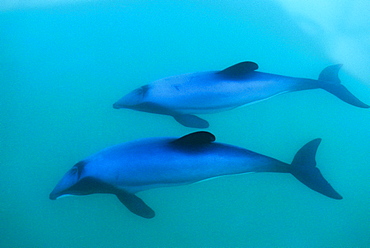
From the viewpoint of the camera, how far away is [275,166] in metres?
1.42

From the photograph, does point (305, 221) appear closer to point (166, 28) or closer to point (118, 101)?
point (118, 101)

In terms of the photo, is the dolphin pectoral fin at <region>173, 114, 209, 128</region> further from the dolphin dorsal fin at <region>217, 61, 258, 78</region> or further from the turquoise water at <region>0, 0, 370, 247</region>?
the dolphin dorsal fin at <region>217, 61, 258, 78</region>

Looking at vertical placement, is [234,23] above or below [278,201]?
above

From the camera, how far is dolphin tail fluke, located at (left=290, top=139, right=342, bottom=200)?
1.39 m

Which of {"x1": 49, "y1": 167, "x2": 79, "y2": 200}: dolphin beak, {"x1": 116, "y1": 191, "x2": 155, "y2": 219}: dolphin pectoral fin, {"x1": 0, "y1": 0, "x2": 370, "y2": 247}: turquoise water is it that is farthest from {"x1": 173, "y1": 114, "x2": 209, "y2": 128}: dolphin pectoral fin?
{"x1": 49, "y1": 167, "x2": 79, "y2": 200}: dolphin beak

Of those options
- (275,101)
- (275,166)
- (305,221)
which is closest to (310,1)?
(275,101)

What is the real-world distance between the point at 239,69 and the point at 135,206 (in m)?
0.68

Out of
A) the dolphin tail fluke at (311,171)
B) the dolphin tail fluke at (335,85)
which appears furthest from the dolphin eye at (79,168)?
the dolphin tail fluke at (335,85)

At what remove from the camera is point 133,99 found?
1.63 m

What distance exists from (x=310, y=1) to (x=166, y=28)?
724 millimetres

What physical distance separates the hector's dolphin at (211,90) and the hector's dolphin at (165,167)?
188mm

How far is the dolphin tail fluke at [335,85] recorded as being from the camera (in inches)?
64.2

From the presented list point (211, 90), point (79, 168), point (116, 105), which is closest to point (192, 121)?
point (211, 90)

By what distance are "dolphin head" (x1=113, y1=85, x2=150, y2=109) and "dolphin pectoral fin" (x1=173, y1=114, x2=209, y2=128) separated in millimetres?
195
